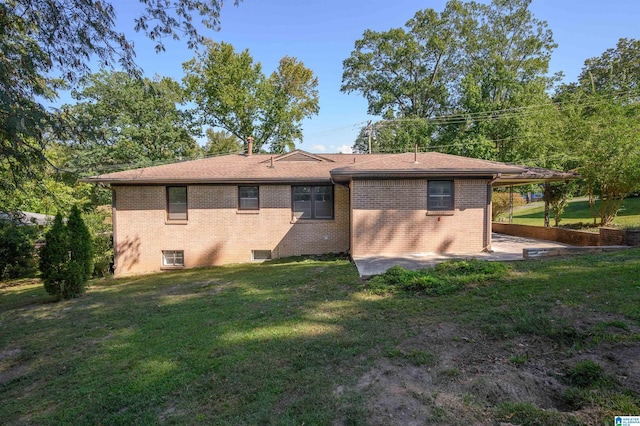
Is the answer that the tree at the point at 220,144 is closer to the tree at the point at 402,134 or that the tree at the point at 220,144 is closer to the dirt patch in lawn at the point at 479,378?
the tree at the point at 402,134

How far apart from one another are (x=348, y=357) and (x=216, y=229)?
960cm

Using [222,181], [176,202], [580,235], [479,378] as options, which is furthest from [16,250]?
[580,235]

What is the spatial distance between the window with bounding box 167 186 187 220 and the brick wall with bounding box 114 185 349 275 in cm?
19

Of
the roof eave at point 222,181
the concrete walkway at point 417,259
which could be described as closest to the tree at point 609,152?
the concrete walkway at point 417,259

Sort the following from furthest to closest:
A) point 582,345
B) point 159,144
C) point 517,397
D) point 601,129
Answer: point 159,144, point 601,129, point 582,345, point 517,397

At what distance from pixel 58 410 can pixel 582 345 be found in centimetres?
526

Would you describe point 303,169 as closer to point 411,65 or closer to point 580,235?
point 580,235

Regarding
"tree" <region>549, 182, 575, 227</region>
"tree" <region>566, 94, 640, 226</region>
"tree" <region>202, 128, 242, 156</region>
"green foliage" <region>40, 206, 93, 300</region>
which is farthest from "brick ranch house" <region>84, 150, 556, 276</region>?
"tree" <region>202, 128, 242, 156</region>

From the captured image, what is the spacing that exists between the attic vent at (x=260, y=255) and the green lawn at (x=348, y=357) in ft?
18.6

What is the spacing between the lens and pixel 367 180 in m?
10.1

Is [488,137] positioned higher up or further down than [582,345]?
higher up

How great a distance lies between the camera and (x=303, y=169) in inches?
516

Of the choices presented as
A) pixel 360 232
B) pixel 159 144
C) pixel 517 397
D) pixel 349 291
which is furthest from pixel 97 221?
pixel 517 397

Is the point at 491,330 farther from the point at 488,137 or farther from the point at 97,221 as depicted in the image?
the point at 488,137
